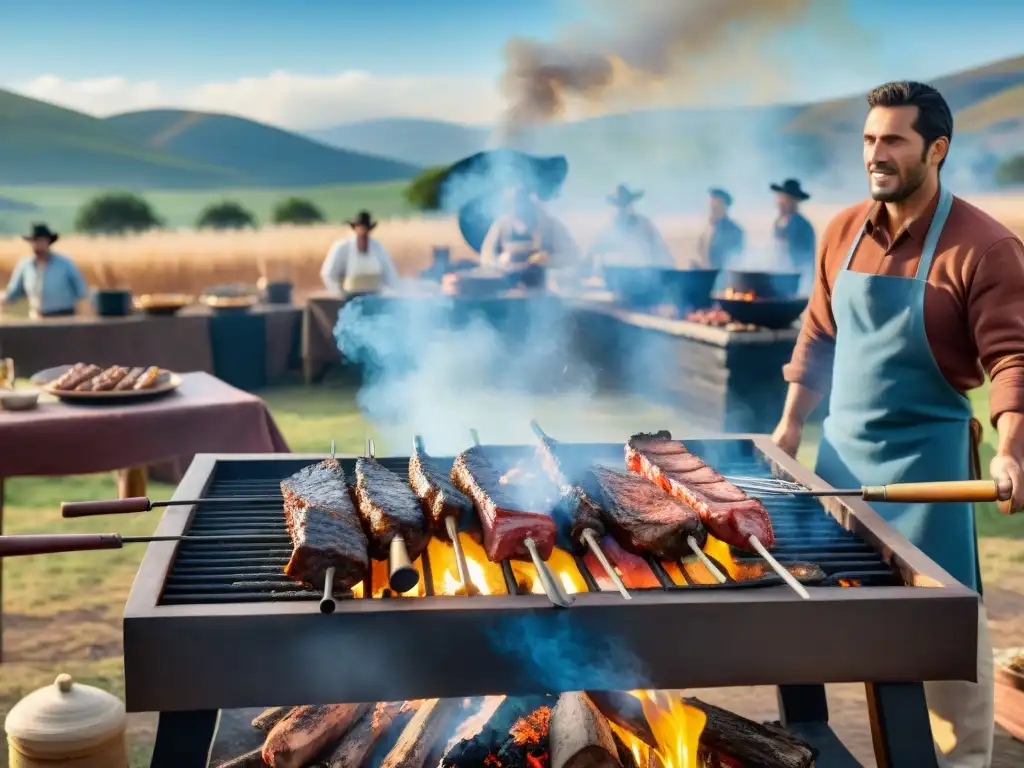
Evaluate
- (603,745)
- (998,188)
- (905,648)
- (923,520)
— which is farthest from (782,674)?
(998,188)

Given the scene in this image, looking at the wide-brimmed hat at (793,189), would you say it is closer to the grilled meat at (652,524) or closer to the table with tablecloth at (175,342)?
the table with tablecloth at (175,342)

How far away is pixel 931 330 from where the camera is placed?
9.36ft

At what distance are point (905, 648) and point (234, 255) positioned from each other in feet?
55.8

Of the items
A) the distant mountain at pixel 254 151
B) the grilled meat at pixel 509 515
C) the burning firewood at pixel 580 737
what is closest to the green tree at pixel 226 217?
the distant mountain at pixel 254 151

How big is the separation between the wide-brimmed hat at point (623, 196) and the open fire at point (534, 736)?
8.77m

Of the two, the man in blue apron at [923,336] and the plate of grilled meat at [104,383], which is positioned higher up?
the man in blue apron at [923,336]

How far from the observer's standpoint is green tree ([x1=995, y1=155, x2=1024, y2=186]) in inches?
1059

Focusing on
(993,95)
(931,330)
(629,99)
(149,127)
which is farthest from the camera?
(149,127)

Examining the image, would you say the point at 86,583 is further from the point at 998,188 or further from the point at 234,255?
the point at 998,188

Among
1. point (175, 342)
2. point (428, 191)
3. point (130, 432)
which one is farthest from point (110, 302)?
point (428, 191)

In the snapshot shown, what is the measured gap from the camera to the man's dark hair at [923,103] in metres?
2.70

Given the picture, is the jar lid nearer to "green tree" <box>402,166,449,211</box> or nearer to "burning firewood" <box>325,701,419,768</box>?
"burning firewood" <box>325,701,419,768</box>

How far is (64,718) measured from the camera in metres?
2.79

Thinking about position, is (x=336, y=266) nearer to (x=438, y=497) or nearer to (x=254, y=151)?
(x=438, y=497)
